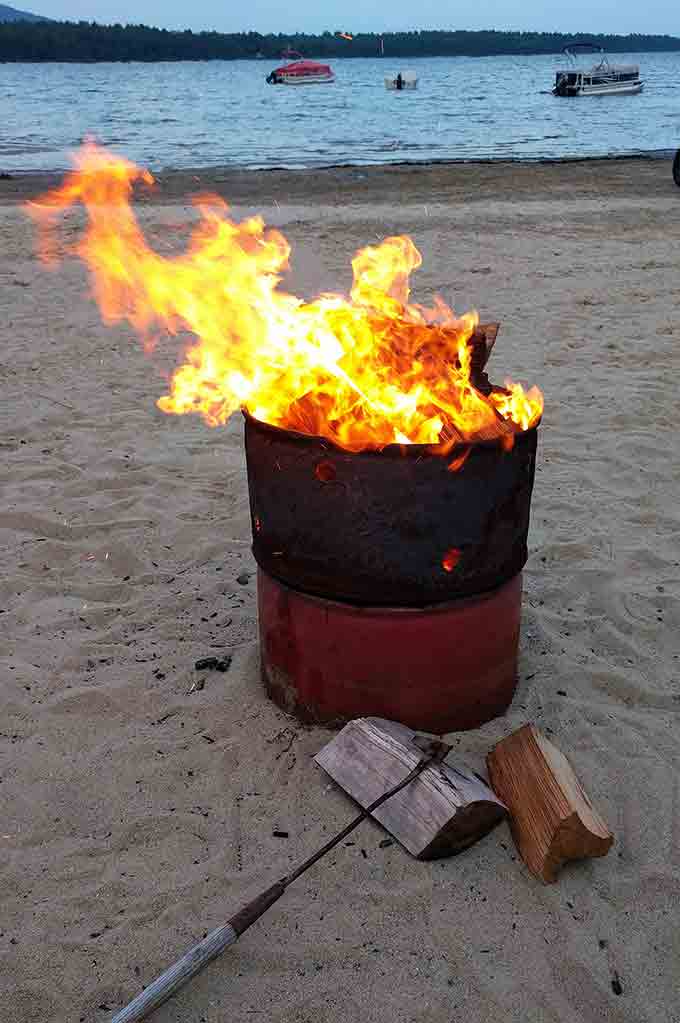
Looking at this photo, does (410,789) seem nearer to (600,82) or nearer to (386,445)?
(386,445)

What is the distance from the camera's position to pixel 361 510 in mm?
2902

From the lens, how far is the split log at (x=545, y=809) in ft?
8.93

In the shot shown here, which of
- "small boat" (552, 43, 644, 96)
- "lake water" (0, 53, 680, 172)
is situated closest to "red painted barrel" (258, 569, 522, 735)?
"lake water" (0, 53, 680, 172)

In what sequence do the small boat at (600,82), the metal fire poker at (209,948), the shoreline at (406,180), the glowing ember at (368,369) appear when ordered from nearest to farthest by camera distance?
the metal fire poker at (209,948) < the glowing ember at (368,369) < the shoreline at (406,180) < the small boat at (600,82)

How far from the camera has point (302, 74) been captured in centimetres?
9169

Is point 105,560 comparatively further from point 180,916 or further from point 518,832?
point 518,832

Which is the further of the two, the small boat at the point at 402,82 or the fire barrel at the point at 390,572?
the small boat at the point at 402,82

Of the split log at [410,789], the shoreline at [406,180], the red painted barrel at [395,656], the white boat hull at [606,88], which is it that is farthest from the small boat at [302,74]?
the split log at [410,789]

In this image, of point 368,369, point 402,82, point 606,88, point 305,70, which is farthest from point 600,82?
point 368,369

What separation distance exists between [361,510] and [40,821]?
A: 5.00ft

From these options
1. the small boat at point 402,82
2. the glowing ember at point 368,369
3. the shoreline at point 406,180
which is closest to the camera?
the glowing ember at point 368,369

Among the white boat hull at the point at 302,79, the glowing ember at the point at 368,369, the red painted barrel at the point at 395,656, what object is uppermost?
the white boat hull at the point at 302,79

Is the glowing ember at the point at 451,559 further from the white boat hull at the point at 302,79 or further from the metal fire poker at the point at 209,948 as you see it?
the white boat hull at the point at 302,79

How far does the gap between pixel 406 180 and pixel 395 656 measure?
17441 millimetres
